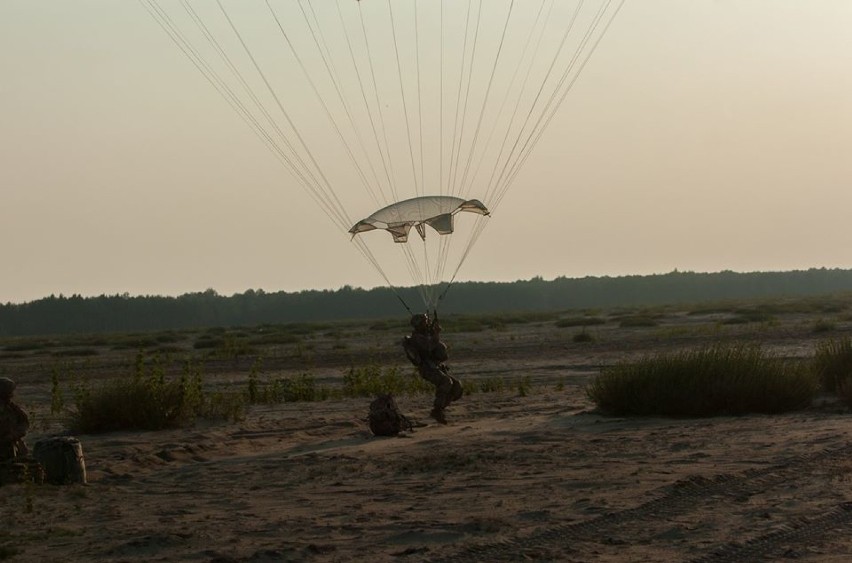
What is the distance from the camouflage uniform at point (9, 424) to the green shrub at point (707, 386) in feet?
25.7

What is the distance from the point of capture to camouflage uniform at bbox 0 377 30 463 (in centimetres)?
1297

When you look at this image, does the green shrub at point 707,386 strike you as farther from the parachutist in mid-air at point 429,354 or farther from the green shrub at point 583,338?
the green shrub at point 583,338

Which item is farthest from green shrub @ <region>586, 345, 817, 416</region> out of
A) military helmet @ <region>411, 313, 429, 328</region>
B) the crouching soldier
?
the crouching soldier

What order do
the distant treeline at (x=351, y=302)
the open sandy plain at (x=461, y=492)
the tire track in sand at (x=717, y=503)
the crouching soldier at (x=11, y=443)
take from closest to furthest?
the tire track in sand at (x=717, y=503)
the open sandy plain at (x=461, y=492)
the crouching soldier at (x=11, y=443)
the distant treeline at (x=351, y=302)

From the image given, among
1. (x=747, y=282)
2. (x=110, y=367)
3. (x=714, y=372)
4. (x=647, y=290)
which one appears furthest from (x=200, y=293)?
(x=714, y=372)

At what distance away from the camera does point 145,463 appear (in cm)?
1473

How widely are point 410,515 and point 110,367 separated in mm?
33362

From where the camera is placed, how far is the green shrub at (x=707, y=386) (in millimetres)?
17172

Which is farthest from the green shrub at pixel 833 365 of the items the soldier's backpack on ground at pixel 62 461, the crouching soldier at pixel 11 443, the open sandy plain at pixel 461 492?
the crouching soldier at pixel 11 443

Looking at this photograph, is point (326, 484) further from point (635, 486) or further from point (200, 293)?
point (200, 293)

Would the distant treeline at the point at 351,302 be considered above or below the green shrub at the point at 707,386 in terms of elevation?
above

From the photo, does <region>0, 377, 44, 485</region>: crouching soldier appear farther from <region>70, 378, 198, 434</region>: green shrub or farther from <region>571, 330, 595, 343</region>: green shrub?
<region>571, 330, 595, 343</region>: green shrub

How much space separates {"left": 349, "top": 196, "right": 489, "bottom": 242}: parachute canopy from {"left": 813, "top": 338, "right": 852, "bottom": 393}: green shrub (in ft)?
17.7

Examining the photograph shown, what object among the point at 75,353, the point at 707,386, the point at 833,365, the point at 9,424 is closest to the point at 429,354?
the point at 707,386
